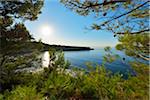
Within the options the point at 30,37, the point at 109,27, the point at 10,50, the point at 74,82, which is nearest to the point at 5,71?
the point at 10,50

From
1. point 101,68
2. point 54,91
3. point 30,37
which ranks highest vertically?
point 30,37

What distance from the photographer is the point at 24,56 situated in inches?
523

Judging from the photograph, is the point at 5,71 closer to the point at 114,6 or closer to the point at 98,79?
the point at 98,79

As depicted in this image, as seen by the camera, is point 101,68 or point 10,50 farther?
point 10,50

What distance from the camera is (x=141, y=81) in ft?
16.9

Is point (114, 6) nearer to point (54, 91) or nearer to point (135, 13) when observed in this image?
point (135, 13)

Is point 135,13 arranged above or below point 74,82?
above

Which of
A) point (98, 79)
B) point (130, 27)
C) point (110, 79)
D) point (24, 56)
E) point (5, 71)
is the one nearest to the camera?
point (130, 27)

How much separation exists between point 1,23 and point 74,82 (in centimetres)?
401

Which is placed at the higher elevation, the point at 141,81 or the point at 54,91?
the point at 141,81

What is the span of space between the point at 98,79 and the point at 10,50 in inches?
215

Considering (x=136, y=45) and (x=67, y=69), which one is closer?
(x=136, y=45)

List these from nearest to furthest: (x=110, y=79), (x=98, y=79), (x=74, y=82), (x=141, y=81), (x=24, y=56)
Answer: (x=141, y=81), (x=98, y=79), (x=110, y=79), (x=74, y=82), (x=24, y=56)

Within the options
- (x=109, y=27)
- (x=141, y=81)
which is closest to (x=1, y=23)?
(x=109, y=27)
